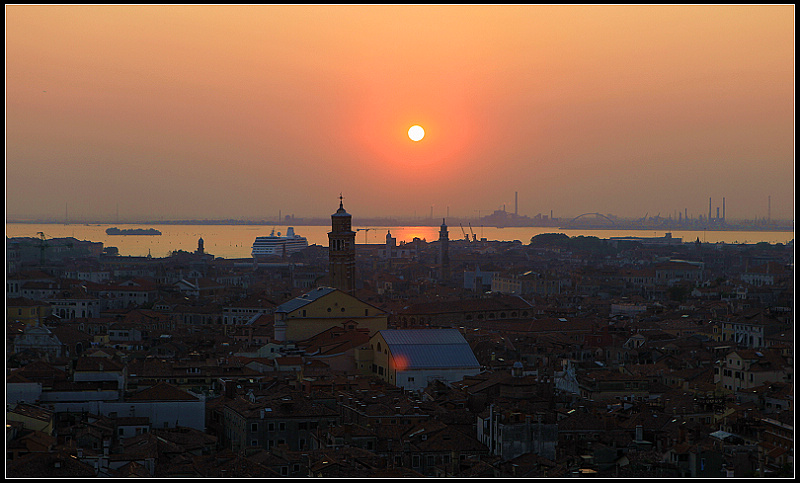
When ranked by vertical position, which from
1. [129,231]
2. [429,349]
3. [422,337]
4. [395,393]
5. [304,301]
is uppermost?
[129,231]

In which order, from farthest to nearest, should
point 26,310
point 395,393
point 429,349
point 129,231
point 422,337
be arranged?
point 129,231 < point 26,310 < point 422,337 < point 429,349 < point 395,393

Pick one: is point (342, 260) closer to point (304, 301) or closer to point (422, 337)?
point (304, 301)

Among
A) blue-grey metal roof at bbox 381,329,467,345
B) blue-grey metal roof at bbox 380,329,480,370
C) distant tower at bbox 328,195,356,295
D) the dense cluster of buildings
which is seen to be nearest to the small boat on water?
the dense cluster of buildings

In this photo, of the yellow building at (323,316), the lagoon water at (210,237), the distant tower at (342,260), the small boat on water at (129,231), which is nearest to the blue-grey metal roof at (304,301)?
the yellow building at (323,316)

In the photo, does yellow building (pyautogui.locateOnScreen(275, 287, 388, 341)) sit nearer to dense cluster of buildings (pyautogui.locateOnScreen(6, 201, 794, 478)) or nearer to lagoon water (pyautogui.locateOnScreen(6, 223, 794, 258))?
dense cluster of buildings (pyautogui.locateOnScreen(6, 201, 794, 478))

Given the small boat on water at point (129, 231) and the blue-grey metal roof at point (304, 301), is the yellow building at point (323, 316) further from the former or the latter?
the small boat on water at point (129, 231)

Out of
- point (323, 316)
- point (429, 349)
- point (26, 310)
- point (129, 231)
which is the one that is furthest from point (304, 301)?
point (129, 231)
